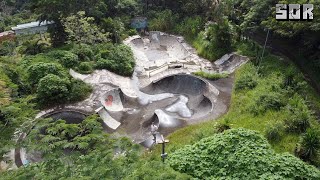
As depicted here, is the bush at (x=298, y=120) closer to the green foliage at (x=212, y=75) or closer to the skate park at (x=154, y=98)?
the skate park at (x=154, y=98)

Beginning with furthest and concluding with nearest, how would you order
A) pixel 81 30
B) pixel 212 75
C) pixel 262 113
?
pixel 81 30, pixel 212 75, pixel 262 113

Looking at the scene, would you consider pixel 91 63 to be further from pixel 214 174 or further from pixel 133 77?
pixel 214 174

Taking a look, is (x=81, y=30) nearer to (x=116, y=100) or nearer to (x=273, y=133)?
(x=116, y=100)

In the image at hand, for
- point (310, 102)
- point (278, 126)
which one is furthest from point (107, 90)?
point (310, 102)

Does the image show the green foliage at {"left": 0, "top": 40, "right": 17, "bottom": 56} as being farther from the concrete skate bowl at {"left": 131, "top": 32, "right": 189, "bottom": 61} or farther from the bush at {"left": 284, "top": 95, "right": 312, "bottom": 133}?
the bush at {"left": 284, "top": 95, "right": 312, "bottom": 133}

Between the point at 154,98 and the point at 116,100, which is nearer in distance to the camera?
the point at 116,100

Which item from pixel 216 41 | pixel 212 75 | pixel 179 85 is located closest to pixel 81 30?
pixel 179 85

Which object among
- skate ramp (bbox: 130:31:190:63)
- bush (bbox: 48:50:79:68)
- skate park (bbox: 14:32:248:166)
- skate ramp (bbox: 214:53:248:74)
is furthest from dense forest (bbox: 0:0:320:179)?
skate ramp (bbox: 130:31:190:63)
